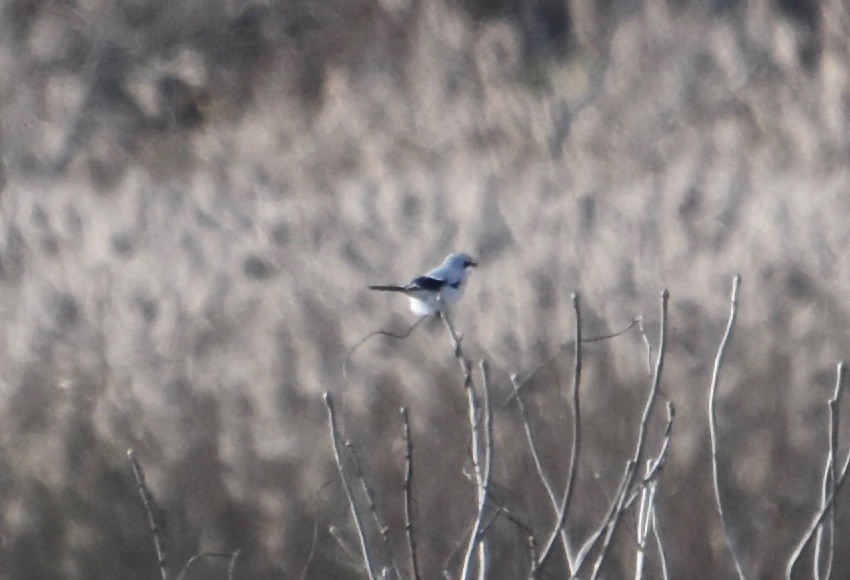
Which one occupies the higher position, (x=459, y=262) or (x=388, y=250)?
(x=459, y=262)

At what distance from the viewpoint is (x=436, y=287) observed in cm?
468

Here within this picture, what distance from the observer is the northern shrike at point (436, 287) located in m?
4.66

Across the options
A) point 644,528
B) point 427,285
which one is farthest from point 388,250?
point 644,528

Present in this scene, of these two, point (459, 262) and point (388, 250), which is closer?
point (459, 262)

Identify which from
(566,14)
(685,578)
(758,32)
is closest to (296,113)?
(566,14)

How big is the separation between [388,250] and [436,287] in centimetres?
249

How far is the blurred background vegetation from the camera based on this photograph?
6277 millimetres

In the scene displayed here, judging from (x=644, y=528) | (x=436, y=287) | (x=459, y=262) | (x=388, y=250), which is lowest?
(x=388, y=250)

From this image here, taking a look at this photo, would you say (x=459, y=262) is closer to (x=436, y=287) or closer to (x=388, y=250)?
(x=436, y=287)

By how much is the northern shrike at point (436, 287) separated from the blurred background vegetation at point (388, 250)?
1141 mm

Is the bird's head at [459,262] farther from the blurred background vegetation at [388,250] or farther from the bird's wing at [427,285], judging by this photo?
the blurred background vegetation at [388,250]

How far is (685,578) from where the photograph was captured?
5.96 metres

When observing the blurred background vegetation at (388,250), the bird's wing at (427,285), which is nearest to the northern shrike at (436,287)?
the bird's wing at (427,285)

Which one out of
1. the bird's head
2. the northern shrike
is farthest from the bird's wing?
the bird's head
